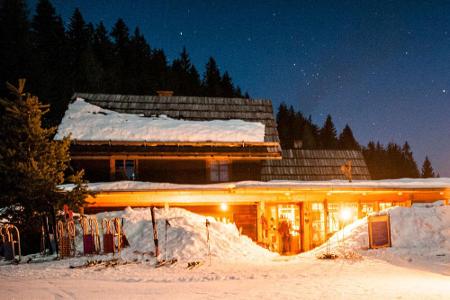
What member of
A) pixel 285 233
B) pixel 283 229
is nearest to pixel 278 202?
pixel 283 229

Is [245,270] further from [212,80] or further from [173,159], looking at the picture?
[212,80]

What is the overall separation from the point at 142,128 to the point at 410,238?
41.7ft

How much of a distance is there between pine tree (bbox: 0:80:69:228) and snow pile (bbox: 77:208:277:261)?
2004 millimetres

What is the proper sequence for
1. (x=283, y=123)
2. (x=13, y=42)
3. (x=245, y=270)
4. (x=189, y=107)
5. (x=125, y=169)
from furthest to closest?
(x=283, y=123), (x=13, y=42), (x=189, y=107), (x=125, y=169), (x=245, y=270)

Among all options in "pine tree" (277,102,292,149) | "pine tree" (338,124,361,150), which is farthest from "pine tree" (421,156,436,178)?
"pine tree" (277,102,292,149)

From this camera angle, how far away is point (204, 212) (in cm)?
1858

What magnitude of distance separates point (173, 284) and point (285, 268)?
3.61m

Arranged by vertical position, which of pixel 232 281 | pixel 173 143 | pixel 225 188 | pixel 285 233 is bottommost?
pixel 285 233

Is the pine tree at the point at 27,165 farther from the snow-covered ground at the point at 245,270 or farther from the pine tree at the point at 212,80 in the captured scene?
the pine tree at the point at 212,80

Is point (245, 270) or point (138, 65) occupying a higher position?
point (138, 65)

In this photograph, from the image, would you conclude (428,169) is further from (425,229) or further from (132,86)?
(425,229)

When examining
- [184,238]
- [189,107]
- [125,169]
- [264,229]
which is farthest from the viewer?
[189,107]

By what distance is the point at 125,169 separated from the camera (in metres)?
19.5

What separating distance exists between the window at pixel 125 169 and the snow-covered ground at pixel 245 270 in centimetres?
347
